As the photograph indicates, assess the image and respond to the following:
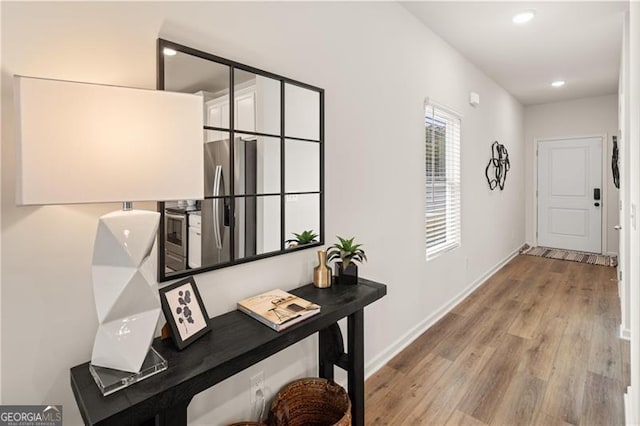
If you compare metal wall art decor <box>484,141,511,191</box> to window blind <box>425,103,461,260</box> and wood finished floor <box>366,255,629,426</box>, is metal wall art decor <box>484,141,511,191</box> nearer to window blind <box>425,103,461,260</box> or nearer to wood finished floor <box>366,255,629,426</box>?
window blind <box>425,103,461,260</box>

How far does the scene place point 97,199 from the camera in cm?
A: 85

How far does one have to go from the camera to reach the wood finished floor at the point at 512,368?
76.6 inches

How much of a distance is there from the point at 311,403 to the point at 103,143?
1571 mm

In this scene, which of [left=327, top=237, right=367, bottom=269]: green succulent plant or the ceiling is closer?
[left=327, top=237, right=367, bottom=269]: green succulent plant

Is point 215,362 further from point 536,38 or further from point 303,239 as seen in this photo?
point 536,38

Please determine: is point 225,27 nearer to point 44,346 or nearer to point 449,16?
point 44,346

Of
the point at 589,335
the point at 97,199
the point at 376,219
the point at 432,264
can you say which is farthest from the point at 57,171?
the point at 589,335

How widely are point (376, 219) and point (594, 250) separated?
18.1 feet

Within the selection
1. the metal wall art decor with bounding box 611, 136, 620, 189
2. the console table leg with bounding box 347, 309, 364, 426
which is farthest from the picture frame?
the metal wall art decor with bounding box 611, 136, 620, 189

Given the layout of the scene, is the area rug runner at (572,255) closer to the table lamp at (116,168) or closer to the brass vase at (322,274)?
the brass vase at (322,274)

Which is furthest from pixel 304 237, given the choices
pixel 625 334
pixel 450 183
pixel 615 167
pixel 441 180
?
pixel 615 167

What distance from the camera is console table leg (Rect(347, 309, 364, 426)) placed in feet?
5.50

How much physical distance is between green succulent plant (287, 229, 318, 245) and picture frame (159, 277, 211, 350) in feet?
1.99

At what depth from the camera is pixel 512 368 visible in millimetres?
2385
